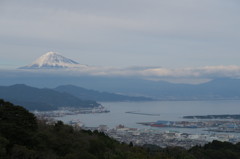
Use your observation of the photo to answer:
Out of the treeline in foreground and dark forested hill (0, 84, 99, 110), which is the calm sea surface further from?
the treeline in foreground

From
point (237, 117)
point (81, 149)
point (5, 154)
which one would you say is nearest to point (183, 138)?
point (81, 149)

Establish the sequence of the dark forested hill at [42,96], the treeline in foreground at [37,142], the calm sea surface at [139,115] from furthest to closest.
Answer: the dark forested hill at [42,96], the calm sea surface at [139,115], the treeline in foreground at [37,142]

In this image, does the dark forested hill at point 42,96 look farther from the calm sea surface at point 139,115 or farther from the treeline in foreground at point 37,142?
the treeline in foreground at point 37,142

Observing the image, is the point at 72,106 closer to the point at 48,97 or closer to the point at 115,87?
the point at 48,97

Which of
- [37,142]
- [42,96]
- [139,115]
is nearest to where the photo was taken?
[37,142]

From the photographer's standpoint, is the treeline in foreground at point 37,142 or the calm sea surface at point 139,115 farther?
the calm sea surface at point 139,115

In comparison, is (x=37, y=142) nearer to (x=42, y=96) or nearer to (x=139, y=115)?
(x=139, y=115)

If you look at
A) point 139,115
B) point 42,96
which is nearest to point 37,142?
point 139,115

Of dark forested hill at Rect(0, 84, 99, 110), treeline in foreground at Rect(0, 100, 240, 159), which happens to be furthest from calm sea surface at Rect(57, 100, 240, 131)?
treeline in foreground at Rect(0, 100, 240, 159)

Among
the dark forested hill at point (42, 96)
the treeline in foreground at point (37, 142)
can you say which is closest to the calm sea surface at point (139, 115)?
the dark forested hill at point (42, 96)

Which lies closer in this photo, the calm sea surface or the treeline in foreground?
the treeline in foreground

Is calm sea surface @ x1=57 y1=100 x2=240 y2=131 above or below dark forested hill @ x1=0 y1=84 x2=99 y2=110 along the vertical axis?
below
